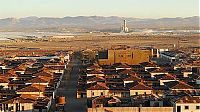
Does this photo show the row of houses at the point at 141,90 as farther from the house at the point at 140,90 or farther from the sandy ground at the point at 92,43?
the sandy ground at the point at 92,43

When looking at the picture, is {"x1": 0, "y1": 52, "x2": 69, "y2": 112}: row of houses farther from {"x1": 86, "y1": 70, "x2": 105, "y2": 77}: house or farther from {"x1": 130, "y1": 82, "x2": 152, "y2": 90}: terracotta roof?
{"x1": 130, "y1": 82, "x2": 152, "y2": 90}: terracotta roof

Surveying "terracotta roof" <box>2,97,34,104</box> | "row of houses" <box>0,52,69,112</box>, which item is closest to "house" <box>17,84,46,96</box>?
"row of houses" <box>0,52,69,112</box>

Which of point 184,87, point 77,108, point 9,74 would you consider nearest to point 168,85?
point 184,87

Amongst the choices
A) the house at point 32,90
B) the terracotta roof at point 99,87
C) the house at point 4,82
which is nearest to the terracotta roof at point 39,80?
the house at point 4,82

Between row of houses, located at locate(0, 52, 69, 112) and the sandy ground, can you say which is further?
the sandy ground

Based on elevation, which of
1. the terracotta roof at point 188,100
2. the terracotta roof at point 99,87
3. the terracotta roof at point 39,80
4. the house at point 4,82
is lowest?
the house at point 4,82

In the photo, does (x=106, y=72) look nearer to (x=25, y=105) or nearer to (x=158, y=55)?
(x=25, y=105)
